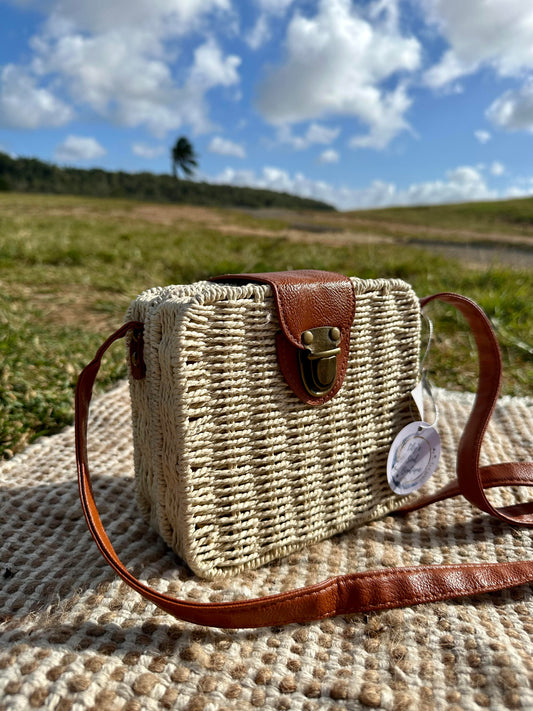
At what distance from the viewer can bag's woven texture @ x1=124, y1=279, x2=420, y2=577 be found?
104cm

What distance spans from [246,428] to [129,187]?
29.6m

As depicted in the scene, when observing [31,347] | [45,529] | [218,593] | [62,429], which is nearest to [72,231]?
[31,347]

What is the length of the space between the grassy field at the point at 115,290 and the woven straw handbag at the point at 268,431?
0.82 meters

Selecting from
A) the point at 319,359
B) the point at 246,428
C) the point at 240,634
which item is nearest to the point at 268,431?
the point at 246,428

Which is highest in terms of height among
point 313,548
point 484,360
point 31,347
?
point 484,360

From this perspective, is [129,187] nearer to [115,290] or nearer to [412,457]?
[115,290]

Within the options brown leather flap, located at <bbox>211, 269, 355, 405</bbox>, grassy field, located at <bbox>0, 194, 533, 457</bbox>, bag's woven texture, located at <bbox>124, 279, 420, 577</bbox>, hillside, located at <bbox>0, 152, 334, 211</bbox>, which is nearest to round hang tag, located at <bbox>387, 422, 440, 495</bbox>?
bag's woven texture, located at <bbox>124, 279, 420, 577</bbox>

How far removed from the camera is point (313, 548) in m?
1.28

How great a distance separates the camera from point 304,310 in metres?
1.14

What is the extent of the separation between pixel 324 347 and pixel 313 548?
1.63ft

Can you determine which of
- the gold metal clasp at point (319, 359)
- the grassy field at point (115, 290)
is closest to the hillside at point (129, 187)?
the grassy field at point (115, 290)

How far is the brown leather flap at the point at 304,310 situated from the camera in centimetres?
112

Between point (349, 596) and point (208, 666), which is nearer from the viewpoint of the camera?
point (208, 666)

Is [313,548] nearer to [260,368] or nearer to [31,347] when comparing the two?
[260,368]
